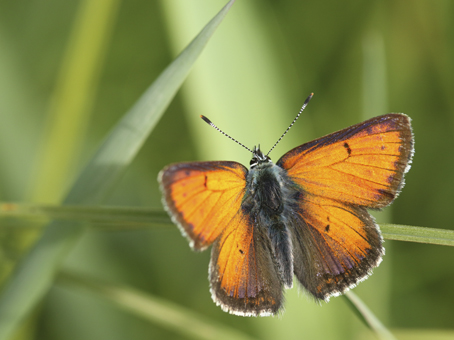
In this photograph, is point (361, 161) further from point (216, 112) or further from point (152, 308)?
point (152, 308)

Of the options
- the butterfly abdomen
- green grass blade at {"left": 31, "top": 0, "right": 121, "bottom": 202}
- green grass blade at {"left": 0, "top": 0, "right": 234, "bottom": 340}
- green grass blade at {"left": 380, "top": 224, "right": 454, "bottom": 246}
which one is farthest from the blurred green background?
green grass blade at {"left": 380, "top": 224, "right": 454, "bottom": 246}

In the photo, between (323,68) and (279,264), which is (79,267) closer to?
(279,264)

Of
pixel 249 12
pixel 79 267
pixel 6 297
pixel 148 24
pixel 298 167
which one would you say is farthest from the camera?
pixel 148 24

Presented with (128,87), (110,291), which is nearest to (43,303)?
(110,291)

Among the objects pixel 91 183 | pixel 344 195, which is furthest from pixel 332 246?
pixel 91 183

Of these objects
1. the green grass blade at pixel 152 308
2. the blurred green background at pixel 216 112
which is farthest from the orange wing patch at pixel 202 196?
the green grass blade at pixel 152 308
